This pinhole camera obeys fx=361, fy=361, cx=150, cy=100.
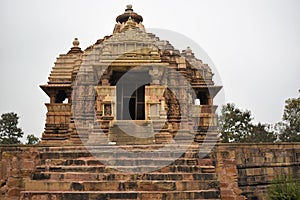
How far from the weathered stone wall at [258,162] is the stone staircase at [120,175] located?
0.75 meters

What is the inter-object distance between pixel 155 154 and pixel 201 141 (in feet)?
15.7

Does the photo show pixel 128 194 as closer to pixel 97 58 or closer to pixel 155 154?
pixel 155 154

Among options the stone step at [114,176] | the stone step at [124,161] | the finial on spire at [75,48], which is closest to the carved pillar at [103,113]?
the stone step at [124,161]

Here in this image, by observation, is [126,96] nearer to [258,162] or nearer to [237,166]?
[237,166]

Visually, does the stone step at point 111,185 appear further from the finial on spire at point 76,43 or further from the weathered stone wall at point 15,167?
the finial on spire at point 76,43

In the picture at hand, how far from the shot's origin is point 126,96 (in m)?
13.5

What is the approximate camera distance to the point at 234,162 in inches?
348

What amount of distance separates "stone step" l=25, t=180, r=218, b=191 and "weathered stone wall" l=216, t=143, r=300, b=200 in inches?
64.5

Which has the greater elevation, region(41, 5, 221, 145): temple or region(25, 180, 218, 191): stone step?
region(41, 5, 221, 145): temple

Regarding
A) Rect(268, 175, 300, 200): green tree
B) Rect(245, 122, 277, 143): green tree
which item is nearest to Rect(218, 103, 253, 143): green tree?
Rect(245, 122, 277, 143): green tree

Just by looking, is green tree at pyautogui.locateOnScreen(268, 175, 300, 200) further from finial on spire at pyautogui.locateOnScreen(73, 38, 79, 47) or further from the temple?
finial on spire at pyautogui.locateOnScreen(73, 38, 79, 47)

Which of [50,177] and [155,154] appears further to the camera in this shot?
[155,154]

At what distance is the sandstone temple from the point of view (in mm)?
7691

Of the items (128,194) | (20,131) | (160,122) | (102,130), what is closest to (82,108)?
(102,130)
